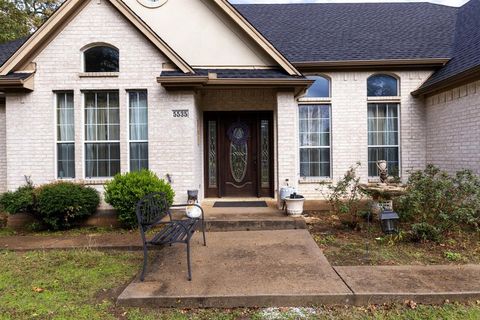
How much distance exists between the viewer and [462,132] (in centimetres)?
801

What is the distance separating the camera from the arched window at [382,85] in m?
9.36

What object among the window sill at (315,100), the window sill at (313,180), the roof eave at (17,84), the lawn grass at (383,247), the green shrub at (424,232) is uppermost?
the roof eave at (17,84)

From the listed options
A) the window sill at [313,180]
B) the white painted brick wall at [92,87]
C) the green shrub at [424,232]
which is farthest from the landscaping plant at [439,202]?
the white painted brick wall at [92,87]

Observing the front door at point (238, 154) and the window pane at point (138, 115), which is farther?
the front door at point (238, 154)

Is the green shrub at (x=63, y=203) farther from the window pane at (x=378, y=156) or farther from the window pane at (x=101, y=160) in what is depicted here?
the window pane at (x=378, y=156)

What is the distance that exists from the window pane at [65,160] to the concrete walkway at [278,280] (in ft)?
10.5

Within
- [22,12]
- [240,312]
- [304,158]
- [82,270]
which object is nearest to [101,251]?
[82,270]

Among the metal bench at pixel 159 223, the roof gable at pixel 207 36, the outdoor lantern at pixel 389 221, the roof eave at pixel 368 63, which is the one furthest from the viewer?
the roof eave at pixel 368 63

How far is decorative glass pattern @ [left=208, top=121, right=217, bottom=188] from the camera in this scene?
9.51 meters

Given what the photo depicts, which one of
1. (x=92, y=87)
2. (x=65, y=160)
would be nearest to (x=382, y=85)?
(x=92, y=87)

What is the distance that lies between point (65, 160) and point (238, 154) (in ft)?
14.5

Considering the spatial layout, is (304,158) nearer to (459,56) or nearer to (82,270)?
(459,56)

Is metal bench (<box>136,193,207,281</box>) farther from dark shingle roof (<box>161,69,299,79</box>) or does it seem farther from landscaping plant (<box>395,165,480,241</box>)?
landscaping plant (<box>395,165,480,241</box>)

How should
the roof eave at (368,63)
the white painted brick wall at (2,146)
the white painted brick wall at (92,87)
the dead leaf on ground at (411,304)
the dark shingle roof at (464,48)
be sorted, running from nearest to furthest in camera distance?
1. the dead leaf on ground at (411,304)
2. the white painted brick wall at (92,87)
3. the dark shingle roof at (464,48)
4. the white painted brick wall at (2,146)
5. the roof eave at (368,63)
